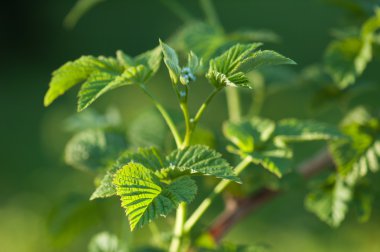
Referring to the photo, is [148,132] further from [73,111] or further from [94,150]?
[73,111]

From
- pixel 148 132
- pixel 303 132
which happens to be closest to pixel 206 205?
pixel 303 132

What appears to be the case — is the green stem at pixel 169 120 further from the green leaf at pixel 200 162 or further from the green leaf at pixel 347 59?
the green leaf at pixel 347 59

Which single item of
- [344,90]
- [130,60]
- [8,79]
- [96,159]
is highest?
[130,60]

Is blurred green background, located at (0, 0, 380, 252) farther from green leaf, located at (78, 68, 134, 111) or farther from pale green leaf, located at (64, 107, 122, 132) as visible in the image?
green leaf, located at (78, 68, 134, 111)

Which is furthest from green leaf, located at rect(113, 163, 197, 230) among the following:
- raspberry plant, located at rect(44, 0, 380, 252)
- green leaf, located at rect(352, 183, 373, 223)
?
green leaf, located at rect(352, 183, 373, 223)

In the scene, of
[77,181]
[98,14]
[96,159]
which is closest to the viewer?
[96,159]

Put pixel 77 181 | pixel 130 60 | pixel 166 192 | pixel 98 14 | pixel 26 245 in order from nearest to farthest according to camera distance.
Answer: pixel 166 192 → pixel 130 60 → pixel 26 245 → pixel 77 181 → pixel 98 14

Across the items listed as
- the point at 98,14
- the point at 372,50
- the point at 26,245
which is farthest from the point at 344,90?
the point at 98,14

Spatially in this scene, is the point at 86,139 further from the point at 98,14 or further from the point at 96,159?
the point at 98,14
